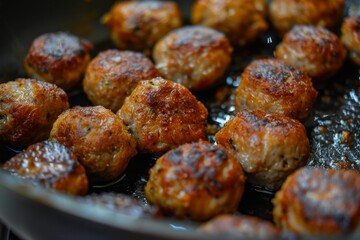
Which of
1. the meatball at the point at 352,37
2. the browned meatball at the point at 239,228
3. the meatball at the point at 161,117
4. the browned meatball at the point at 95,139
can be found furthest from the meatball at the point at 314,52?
the browned meatball at the point at 239,228

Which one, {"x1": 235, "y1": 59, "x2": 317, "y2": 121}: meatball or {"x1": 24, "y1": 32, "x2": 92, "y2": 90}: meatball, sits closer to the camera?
{"x1": 235, "y1": 59, "x2": 317, "y2": 121}: meatball

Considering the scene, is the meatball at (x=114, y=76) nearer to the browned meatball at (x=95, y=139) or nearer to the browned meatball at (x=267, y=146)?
the browned meatball at (x=95, y=139)

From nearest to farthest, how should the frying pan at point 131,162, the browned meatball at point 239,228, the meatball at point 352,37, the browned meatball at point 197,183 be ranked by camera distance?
the frying pan at point 131,162 → the browned meatball at point 239,228 → the browned meatball at point 197,183 → the meatball at point 352,37

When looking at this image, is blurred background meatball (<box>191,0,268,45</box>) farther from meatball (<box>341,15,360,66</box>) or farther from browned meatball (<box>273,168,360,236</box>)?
browned meatball (<box>273,168,360,236</box>)

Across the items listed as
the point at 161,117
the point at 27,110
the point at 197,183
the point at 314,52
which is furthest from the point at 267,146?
the point at 27,110

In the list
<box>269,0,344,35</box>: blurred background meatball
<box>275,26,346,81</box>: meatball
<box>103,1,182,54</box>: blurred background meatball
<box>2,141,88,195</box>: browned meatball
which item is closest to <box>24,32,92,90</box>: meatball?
<box>103,1,182,54</box>: blurred background meatball

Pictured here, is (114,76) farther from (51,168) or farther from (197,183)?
(197,183)

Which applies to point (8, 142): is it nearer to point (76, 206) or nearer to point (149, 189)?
point (149, 189)

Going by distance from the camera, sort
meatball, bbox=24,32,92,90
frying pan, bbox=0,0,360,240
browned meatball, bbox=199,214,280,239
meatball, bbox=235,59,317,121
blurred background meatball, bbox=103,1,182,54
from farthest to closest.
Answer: blurred background meatball, bbox=103,1,182,54 < meatball, bbox=24,32,92,90 < meatball, bbox=235,59,317,121 < browned meatball, bbox=199,214,280,239 < frying pan, bbox=0,0,360,240

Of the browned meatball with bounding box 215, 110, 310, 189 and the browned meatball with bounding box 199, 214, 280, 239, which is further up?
the browned meatball with bounding box 199, 214, 280, 239
